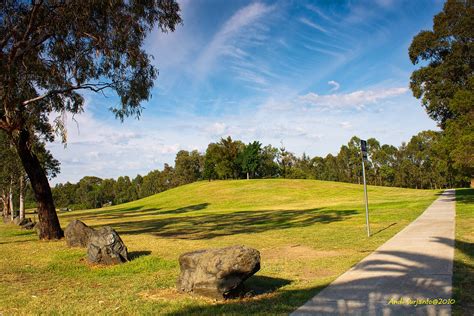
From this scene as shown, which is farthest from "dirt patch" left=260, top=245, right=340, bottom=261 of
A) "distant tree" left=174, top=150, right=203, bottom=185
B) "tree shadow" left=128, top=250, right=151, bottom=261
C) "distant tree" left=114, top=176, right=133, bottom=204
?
"distant tree" left=114, top=176, right=133, bottom=204

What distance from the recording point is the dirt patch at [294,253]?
33.1 feet

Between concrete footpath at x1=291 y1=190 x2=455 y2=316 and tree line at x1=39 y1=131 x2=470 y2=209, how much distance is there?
6782cm

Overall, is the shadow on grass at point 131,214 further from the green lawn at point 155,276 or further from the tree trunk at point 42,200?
the green lawn at point 155,276

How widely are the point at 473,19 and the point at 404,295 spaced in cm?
2369

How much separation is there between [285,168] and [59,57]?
92.7 m

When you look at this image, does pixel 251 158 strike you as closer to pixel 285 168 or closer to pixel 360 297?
pixel 285 168

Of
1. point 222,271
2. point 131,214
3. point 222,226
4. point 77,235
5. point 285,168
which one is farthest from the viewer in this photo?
point 285,168

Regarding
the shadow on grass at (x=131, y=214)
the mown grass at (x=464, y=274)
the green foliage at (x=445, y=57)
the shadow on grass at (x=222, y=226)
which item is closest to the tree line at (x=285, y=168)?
the shadow on grass at (x=131, y=214)

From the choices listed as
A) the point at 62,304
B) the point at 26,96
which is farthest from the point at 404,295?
the point at 26,96

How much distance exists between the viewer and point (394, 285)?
6148 millimetres

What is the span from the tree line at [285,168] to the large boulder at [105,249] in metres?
69.8

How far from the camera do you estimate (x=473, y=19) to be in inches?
904

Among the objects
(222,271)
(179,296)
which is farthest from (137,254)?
(222,271)

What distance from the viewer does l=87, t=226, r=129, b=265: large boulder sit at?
34.1 ft
